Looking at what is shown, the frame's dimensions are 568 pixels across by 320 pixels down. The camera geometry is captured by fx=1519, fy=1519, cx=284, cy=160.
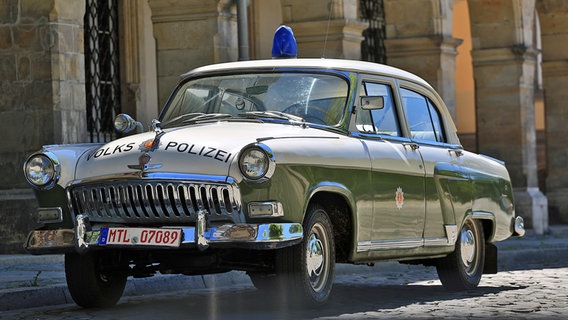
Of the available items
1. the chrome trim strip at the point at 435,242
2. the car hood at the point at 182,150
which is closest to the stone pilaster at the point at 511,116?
the chrome trim strip at the point at 435,242

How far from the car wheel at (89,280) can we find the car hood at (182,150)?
0.59 meters

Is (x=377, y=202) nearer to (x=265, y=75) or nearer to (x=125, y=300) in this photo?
(x=265, y=75)

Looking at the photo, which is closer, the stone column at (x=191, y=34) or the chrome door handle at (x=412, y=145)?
the chrome door handle at (x=412, y=145)

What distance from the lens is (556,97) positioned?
26.9 metres

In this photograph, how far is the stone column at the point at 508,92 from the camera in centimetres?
2452

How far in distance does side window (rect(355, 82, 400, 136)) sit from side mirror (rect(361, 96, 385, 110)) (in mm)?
111

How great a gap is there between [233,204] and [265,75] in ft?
5.05

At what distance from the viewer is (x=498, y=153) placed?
24.8m

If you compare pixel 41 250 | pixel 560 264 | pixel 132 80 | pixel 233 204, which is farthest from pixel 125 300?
pixel 132 80

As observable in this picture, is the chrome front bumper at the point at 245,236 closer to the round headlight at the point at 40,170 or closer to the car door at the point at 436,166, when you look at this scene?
the round headlight at the point at 40,170

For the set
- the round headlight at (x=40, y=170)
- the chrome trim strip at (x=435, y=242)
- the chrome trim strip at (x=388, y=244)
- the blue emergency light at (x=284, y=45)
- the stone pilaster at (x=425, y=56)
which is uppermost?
the stone pilaster at (x=425, y=56)

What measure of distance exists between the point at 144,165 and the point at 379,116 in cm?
205

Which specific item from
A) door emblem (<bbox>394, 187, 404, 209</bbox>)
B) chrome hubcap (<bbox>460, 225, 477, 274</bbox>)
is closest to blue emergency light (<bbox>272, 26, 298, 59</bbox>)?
door emblem (<bbox>394, 187, 404, 209</bbox>)

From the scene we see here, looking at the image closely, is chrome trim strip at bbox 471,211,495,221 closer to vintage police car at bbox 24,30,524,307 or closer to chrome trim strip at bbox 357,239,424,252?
vintage police car at bbox 24,30,524,307
